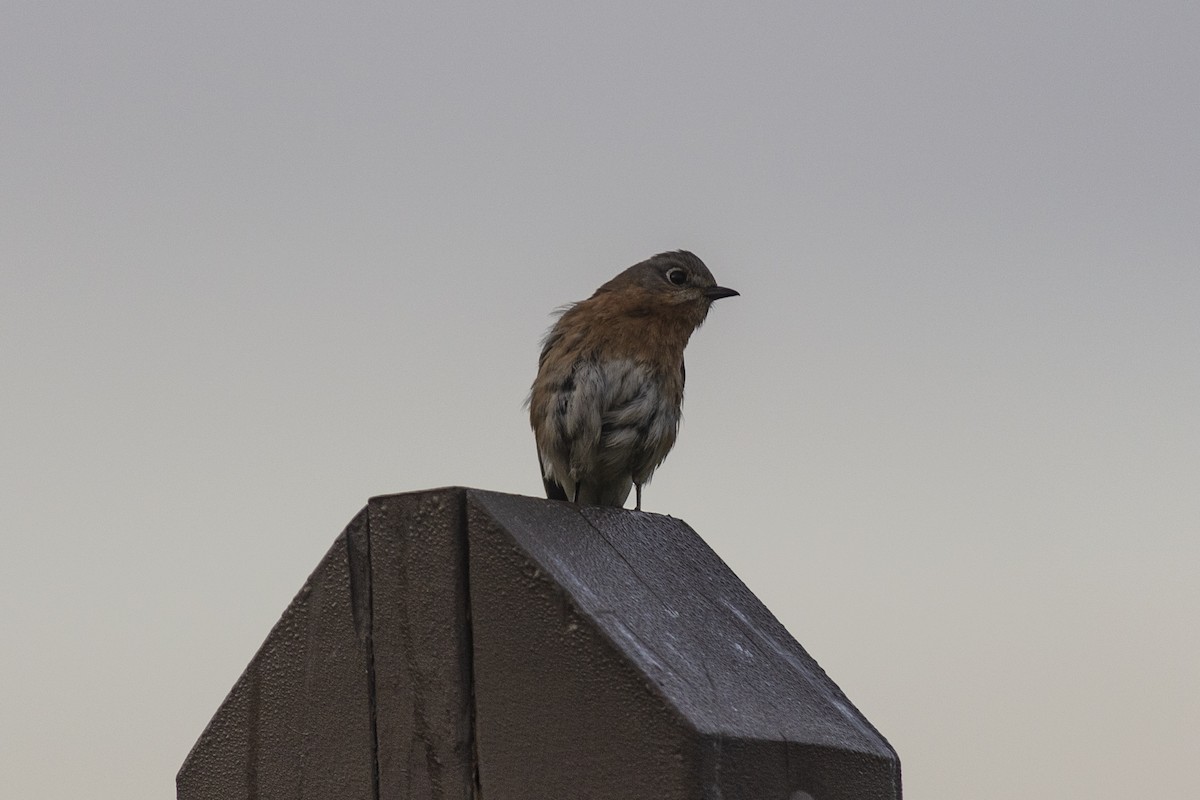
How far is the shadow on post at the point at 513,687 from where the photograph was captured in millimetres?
2324

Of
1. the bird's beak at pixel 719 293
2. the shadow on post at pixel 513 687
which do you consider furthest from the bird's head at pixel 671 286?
the shadow on post at pixel 513 687

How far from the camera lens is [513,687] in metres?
2.42

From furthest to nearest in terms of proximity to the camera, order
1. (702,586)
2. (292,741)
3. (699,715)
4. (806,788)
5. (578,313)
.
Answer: (578,313) → (702,586) → (292,741) → (806,788) → (699,715)

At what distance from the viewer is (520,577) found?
96.8 inches

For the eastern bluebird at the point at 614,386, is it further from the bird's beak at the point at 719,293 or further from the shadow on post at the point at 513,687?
the shadow on post at the point at 513,687

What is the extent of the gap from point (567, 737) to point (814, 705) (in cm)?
55

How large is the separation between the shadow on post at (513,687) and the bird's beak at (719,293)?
3.81 meters

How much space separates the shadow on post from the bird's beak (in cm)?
381

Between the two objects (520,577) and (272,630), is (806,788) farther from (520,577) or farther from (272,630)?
(272,630)

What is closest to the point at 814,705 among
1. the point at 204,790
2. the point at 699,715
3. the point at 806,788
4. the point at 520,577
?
the point at 806,788

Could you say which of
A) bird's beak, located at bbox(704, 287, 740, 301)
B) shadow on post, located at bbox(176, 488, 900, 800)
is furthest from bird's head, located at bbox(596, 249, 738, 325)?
shadow on post, located at bbox(176, 488, 900, 800)

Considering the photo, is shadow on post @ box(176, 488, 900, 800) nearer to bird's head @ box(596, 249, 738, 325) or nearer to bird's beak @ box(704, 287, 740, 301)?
bird's head @ box(596, 249, 738, 325)

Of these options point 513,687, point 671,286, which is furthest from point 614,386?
point 513,687

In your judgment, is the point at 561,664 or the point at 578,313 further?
the point at 578,313
